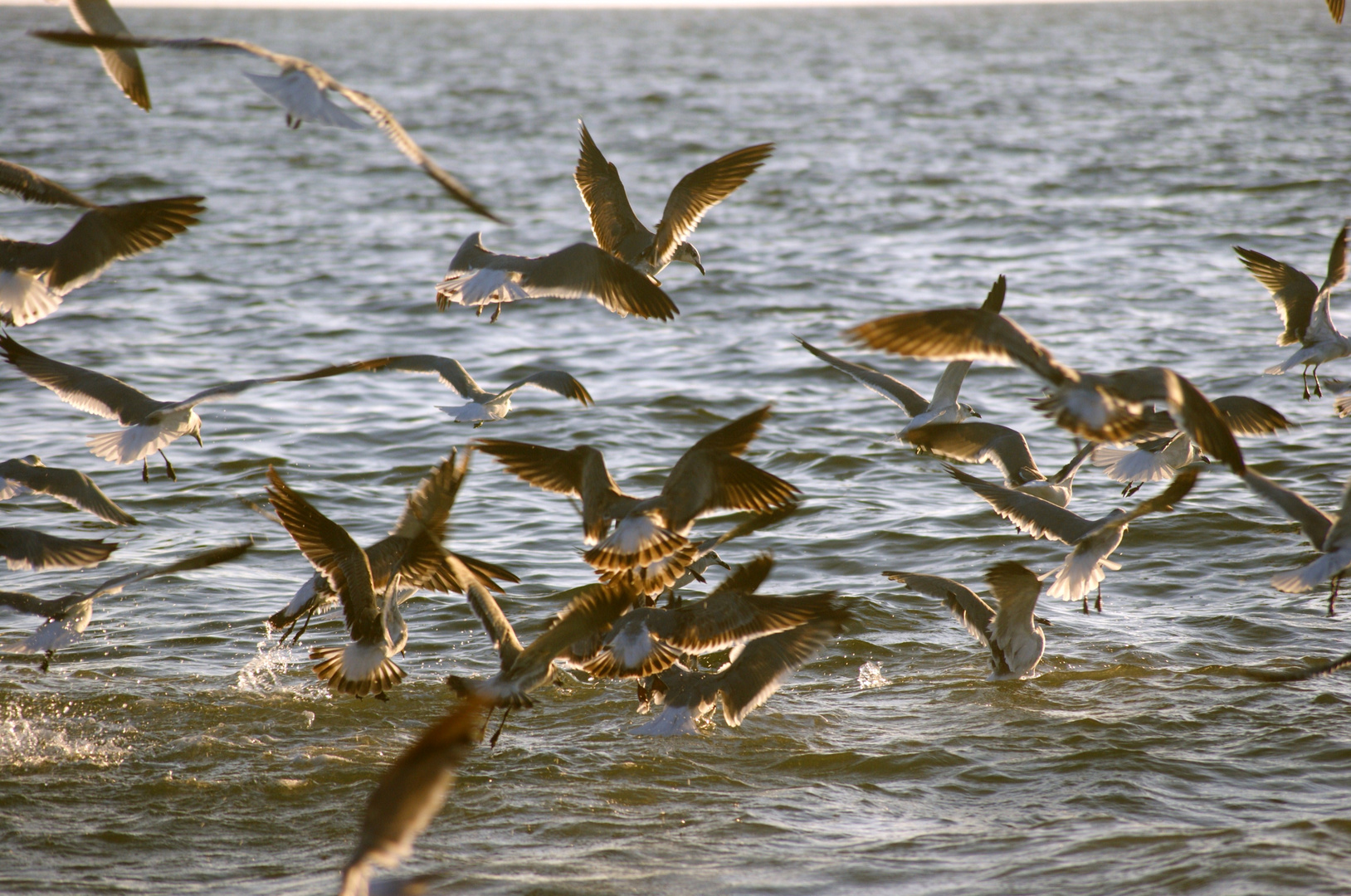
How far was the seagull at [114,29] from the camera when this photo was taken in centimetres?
625

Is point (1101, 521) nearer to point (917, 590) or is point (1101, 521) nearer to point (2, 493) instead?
point (917, 590)

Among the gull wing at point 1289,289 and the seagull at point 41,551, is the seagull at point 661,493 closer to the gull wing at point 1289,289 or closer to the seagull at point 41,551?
the seagull at point 41,551

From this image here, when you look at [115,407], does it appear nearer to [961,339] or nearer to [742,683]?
[742,683]

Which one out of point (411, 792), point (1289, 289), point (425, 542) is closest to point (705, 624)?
point (425, 542)

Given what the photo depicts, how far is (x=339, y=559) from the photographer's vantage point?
522cm

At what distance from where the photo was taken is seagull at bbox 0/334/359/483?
6.22 metres

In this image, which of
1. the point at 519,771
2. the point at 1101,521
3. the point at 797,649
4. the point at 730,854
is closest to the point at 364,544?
the point at 519,771

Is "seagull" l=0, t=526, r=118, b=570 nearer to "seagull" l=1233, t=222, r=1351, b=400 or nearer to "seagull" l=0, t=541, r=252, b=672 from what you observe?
"seagull" l=0, t=541, r=252, b=672

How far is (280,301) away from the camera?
14.3m

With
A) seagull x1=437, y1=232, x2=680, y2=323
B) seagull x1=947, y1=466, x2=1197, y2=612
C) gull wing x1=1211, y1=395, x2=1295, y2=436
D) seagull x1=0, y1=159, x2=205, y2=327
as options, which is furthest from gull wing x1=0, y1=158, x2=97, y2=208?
gull wing x1=1211, y1=395, x2=1295, y2=436

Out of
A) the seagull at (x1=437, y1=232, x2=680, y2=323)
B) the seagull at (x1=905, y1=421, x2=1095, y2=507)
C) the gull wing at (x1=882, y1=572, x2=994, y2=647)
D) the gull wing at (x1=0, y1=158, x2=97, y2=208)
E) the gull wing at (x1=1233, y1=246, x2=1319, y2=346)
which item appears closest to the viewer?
the gull wing at (x1=0, y1=158, x2=97, y2=208)

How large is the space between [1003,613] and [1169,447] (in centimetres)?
159

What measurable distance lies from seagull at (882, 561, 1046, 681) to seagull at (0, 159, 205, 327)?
3.81 metres

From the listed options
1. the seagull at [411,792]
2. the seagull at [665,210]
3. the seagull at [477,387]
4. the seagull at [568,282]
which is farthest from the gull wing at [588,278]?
the seagull at [411,792]
